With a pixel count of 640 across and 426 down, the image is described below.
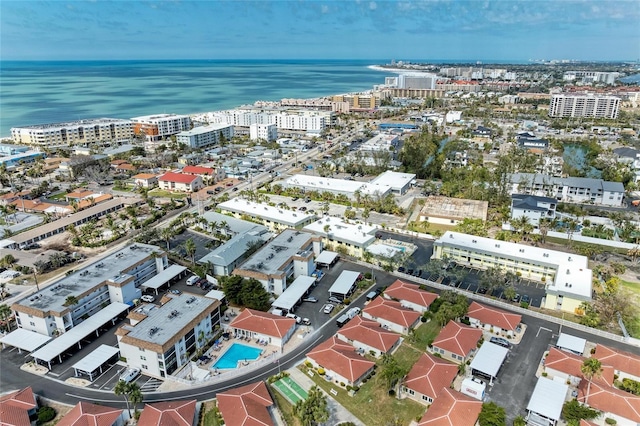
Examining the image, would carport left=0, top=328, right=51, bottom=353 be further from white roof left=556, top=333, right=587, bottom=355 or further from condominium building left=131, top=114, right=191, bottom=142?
condominium building left=131, top=114, right=191, bottom=142

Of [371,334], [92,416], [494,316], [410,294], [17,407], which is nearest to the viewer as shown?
[92,416]

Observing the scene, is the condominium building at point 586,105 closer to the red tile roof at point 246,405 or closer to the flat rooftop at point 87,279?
the flat rooftop at point 87,279

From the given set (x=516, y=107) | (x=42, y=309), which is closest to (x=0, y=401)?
(x=42, y=309)

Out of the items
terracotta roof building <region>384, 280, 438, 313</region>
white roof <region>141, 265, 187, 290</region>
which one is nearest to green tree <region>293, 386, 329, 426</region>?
terracotta roof building <region>384, 280, 438, 313</region>

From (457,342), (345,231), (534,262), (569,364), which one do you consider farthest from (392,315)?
(534,262)

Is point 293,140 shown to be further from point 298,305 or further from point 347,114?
point 298,305

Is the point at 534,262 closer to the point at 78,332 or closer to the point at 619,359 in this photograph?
the point at 619,359

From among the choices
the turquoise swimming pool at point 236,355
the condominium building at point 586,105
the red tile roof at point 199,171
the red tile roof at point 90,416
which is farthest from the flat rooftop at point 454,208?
the condominium building at point 586,105
